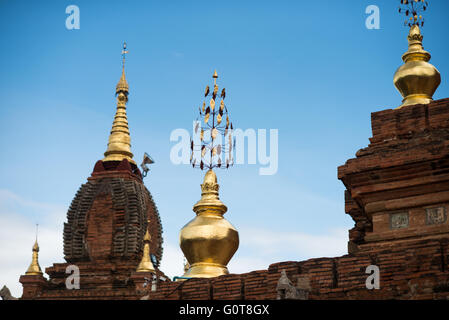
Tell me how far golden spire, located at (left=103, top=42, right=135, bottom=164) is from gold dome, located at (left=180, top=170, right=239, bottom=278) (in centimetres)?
3581

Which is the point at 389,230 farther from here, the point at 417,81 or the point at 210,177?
the point at 210,177

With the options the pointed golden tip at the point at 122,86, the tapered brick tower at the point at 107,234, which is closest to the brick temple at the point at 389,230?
the tapered brick tower at the point at 107,234

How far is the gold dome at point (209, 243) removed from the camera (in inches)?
880

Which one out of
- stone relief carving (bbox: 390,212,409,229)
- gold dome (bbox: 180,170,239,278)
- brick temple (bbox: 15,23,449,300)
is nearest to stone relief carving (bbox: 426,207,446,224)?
brick temple (bbox: 15,23,449,300)

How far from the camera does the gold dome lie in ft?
73.3

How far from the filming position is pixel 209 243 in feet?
73.3

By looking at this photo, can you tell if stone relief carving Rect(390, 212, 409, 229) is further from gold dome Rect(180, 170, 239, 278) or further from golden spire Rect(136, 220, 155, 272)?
golden spire Rect(136, 220, 155, 272)

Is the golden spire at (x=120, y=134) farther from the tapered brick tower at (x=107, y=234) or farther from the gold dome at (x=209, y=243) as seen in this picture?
the gold dome at (x=209, y=243)

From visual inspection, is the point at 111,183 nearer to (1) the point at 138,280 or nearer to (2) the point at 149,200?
(2) the point at 149,200

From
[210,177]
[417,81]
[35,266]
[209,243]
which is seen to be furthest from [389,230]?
[35,266]

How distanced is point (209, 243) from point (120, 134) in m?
38.5

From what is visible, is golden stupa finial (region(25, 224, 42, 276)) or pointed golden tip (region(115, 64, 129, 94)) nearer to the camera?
golden stupa finial (region(25, 224, 42, 276))

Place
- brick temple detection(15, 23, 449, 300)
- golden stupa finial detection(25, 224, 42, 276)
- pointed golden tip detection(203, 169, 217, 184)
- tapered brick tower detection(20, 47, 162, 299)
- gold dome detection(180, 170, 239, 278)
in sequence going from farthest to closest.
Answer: golden stupa finial detection(25, 224, 42, 276) < tapered brick tower detection(20, 47, 162, 299) < pointed golden tip detection(203, 169, 217, 184) < gold dome detection(180, 170, 239, 278) < brick temple detection(15, 23, 449, 300)
